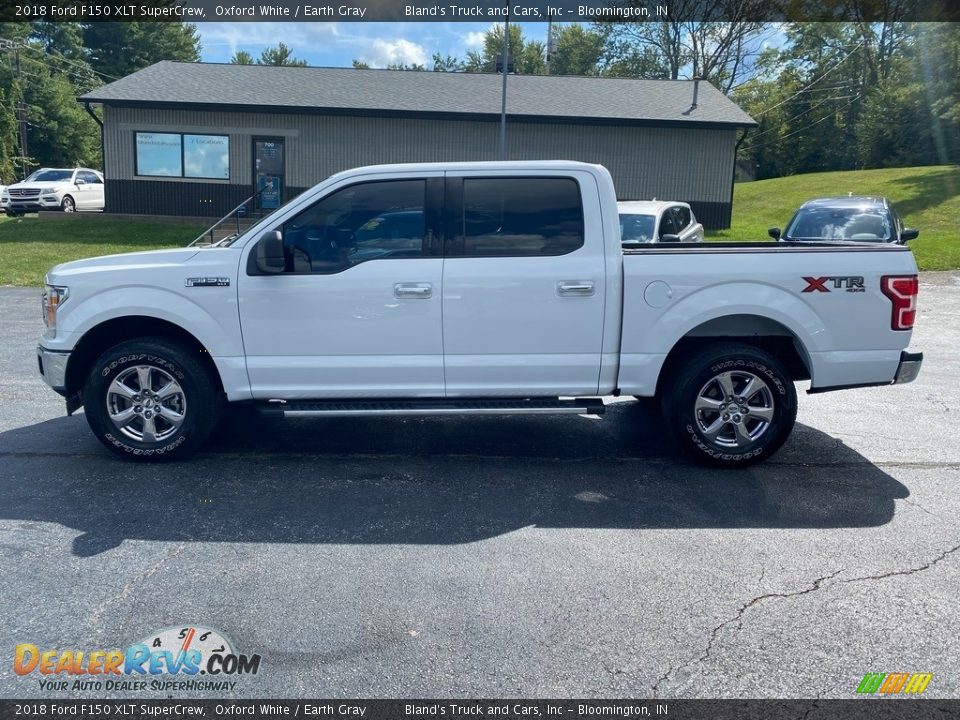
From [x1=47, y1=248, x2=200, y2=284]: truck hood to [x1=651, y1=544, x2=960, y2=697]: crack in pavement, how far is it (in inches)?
164

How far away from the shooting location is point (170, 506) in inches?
209

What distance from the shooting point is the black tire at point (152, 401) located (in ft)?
19.5

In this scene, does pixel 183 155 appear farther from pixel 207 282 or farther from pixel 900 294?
pixel 900 294

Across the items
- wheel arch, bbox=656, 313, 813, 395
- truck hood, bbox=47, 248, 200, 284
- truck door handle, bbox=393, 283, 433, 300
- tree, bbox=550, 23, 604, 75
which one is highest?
tree, bbox=550, 23, 604, 75

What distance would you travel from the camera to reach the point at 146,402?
19.7 ft

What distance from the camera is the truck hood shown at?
5.94 metres

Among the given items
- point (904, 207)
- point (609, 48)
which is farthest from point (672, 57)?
point (904, 207)

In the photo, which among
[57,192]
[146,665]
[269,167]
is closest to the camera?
[146,665]

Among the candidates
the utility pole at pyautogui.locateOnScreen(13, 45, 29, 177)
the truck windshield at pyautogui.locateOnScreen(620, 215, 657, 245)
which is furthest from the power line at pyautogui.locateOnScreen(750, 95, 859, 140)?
the truck windshield at pyautogui.locateOnScreen(620, 215, 657, 245)

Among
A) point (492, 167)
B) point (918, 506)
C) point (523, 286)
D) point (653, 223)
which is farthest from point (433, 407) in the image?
point (653, 223)

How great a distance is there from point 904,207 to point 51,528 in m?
31.3

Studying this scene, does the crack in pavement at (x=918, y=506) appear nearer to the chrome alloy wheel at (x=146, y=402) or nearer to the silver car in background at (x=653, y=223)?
the chrome alloy wheel at (x=146, y=402)

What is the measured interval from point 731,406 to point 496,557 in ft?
7.44

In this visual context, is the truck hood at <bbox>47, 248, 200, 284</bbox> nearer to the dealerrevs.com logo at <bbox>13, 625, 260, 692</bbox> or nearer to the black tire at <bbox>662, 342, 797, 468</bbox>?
the dealerrevs.com logo at <bbox>13, 625, 260, 692</bbox>
